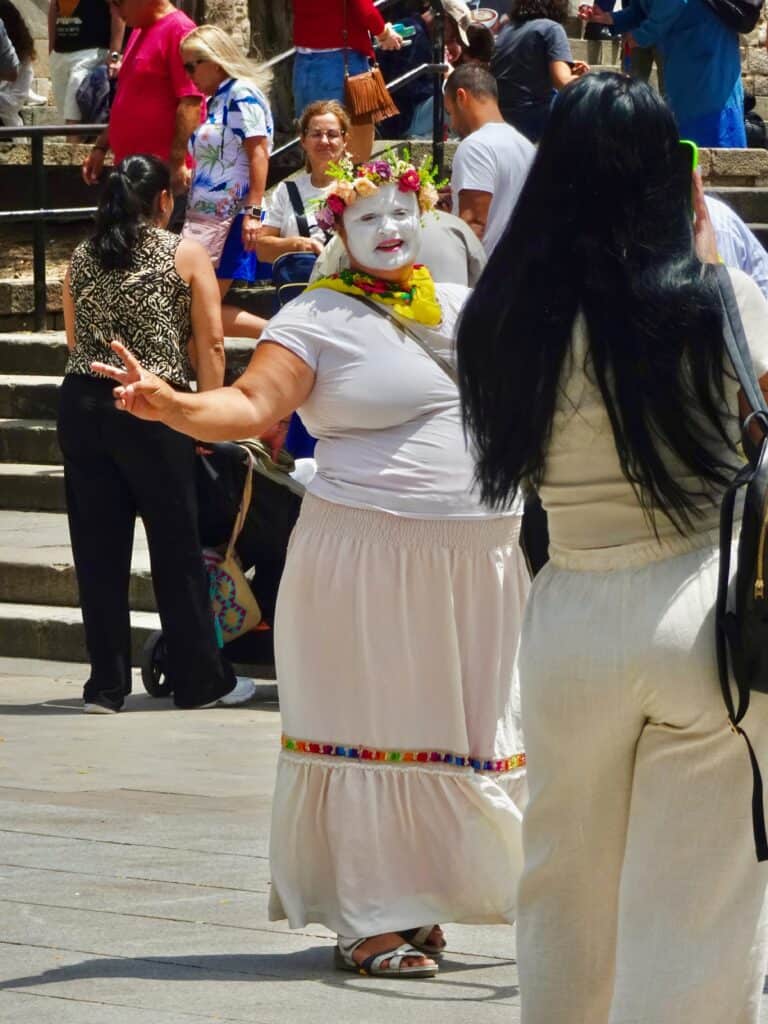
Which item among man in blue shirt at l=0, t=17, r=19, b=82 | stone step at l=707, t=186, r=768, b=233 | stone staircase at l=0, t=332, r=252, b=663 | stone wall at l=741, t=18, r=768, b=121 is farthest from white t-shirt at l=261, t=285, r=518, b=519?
stone wall at l=741, t=18, r=768, b=121

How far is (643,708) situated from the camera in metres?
3.30

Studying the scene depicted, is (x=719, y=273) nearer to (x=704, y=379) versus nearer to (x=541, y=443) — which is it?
(x=704, y=379)

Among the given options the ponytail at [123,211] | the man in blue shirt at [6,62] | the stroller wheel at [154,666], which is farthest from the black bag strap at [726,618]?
the man in blue shirt at [6,62]

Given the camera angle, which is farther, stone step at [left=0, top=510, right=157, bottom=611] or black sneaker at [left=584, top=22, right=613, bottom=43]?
black sneaker at [left=584, top=22, right=613, bottom=43]

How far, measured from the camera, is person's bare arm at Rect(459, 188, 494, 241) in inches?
356

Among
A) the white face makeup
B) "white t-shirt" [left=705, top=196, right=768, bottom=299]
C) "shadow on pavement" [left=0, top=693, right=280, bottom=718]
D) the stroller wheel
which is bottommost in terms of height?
"shadow on pavement" [left=0, top=693, right=280, bottom=718]

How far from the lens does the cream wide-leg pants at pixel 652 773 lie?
10.7 ft

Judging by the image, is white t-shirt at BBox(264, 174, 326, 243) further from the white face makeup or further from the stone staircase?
the white face makeup

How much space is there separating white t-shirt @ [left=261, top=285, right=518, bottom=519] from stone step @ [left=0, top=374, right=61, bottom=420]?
7.01 meters

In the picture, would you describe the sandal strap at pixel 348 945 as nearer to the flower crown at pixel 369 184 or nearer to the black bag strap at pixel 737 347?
the flower crown at pixel 369 184

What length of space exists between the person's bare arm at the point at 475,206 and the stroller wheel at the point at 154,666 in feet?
7.10

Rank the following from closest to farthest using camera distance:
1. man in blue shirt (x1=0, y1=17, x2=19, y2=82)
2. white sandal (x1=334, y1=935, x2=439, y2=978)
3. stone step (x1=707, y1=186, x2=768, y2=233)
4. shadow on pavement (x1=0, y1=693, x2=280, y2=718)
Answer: white sandal (x1=334, y1=935, x2=439, y2=978) → shadow on pavement (x1=0, y1=693, x2=280, y2=718) → stone step (x1=707, y1=186, x2=768, y2=233) → man in blue shirt (x1=0, y1=17, x2=19, y2=82)

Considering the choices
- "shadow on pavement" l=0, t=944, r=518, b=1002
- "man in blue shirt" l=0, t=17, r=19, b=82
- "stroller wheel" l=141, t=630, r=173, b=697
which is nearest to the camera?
"shadow on pavement" l=0, t=944, r=518, b=1002

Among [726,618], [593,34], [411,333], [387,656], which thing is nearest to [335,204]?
[411,333]
